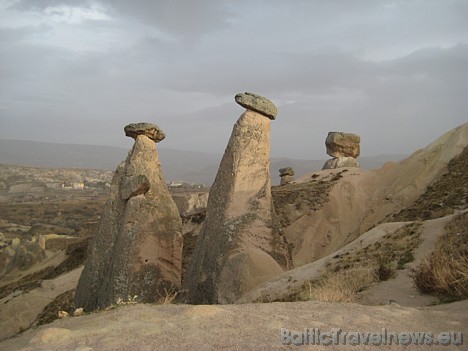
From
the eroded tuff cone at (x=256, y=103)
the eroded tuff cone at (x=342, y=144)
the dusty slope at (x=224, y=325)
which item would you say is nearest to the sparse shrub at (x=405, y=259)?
the dusty slope at (x=224, y=325)

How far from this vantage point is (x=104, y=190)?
95.1 meters

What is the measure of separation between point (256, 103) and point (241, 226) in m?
2.89

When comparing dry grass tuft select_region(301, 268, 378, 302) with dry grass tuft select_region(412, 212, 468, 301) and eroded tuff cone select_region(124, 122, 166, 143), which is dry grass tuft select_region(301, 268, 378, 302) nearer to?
dry grass tuft select_region(412, 212, 468, 301)

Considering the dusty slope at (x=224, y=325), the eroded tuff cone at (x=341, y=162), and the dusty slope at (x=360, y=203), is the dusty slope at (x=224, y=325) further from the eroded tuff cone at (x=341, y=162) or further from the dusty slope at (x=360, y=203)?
the eroded tuff cone at (x=341, y=162)

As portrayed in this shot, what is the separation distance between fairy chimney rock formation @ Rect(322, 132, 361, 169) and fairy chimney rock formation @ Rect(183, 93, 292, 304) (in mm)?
16106

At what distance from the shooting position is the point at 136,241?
9758 millimetres

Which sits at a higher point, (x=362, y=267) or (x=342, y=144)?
(x=342, y=144)

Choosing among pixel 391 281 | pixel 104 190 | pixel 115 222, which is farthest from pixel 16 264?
pixel 104 190

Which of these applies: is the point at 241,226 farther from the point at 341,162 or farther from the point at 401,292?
the point at 341,162

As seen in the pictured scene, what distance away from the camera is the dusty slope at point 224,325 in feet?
11.3

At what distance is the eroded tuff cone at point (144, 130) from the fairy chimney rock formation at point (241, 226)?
2.11 meters

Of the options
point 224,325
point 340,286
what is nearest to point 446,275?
point 340,286

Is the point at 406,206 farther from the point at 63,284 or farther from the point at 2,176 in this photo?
the point at 2,176

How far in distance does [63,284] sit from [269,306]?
1414 centimetres
